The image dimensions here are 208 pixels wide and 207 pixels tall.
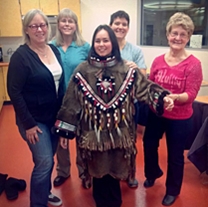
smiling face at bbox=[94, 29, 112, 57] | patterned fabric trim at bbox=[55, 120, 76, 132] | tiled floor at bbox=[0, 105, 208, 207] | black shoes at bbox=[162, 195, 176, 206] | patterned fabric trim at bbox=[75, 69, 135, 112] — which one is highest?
Answer: smiling face at bbox=[94, 29, 112, 57]

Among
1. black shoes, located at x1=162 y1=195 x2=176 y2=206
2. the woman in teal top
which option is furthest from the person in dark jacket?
black shoes, located at x1=162 y1=195 x2=176 y2=206

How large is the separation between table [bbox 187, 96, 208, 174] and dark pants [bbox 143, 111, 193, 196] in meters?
0.40

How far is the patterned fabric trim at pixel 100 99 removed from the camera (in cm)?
150

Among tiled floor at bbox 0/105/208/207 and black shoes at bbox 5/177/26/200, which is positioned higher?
black shoes at bbox 5/177/26/200

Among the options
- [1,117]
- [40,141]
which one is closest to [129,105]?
[40,141]

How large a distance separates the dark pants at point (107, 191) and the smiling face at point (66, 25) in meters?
1.13

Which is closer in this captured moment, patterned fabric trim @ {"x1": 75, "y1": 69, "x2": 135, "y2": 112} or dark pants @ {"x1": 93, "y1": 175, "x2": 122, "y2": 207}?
patterned fabric trim @ {"x1": 75, "y1": 69, "x2": 135, "y2": 112}

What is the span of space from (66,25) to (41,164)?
1.06 m

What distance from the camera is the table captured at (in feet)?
7.16

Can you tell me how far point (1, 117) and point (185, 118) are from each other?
338 centimetres

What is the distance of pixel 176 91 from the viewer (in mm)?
1716

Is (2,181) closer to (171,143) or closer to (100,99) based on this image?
(100,99)

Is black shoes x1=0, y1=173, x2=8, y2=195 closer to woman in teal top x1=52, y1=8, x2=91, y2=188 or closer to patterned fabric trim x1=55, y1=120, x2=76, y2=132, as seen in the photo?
woman in teal top x1=52, y1=8, x2=91, y2=188

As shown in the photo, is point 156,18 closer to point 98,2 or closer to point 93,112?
point 98,2
